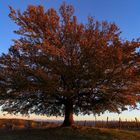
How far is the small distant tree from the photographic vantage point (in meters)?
38.2

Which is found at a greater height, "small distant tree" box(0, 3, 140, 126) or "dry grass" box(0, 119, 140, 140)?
"small distant tree" box(0, 3, 140, 126)

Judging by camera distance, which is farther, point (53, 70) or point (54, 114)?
point (54, 114)

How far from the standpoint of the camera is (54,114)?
46.8 meters

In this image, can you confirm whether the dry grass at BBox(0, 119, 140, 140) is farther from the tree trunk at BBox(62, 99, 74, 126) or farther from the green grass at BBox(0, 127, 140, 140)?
the tree trunk at BBox(62, 99, 74, 126)

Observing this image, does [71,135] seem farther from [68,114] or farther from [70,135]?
[68,114]

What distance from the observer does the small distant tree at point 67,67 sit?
125 feet

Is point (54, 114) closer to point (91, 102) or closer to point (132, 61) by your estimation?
point (91, 102)

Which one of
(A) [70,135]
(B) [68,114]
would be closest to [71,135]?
(A) [70,135]

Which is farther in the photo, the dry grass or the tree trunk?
the tree trunk

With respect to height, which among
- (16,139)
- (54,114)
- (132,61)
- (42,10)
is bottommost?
(16,139)

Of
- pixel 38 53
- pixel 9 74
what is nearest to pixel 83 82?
pixel 38 53

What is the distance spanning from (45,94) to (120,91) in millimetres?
8692

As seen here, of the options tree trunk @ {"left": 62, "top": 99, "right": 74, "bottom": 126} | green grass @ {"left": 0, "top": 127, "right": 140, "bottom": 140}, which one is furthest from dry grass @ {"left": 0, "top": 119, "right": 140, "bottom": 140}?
tree trunk @ {"left": 62, "top": 99, "right": 74, "bottom": 126}

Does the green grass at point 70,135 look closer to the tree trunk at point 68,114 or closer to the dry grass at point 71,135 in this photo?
the dry grass at point 71,135
